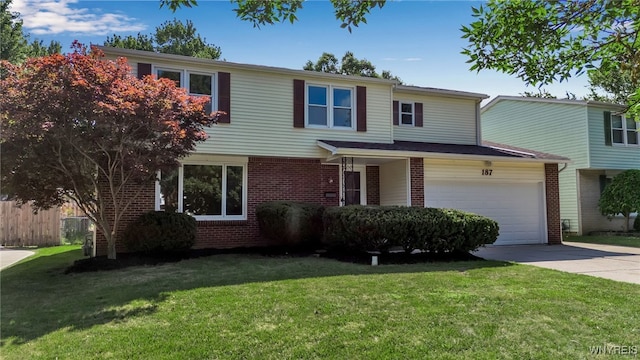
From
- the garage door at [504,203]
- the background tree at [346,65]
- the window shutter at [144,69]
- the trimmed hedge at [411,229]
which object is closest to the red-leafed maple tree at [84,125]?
the window shutter at [144,69]

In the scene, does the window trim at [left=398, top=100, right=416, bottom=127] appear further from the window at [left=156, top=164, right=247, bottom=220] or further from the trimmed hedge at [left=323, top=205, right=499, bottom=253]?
the window at [left=156, top=164, right=247, bottom=220]

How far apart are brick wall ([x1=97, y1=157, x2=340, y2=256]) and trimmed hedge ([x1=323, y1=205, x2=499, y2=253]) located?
3.28 meters

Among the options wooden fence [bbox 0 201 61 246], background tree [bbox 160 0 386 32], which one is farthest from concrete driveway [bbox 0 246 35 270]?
background tree [bbox 160 0 386 32]

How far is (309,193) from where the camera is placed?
45.7 ft

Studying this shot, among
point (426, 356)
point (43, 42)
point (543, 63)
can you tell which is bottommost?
point (426, 356)

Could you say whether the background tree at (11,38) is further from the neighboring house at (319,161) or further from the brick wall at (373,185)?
the brick wall at (373,185)

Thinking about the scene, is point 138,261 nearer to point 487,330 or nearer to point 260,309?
point 260,309

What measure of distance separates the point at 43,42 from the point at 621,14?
110 ft

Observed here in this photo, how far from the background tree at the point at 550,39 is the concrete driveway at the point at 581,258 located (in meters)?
4.86

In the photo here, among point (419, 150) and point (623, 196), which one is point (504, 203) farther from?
point (623, 196)

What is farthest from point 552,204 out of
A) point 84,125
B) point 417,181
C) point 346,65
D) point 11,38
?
point 11,38

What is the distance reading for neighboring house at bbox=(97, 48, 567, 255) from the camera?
1277cm

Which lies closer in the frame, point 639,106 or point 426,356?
point 426,356

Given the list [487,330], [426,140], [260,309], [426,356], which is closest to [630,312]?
[487,330]
